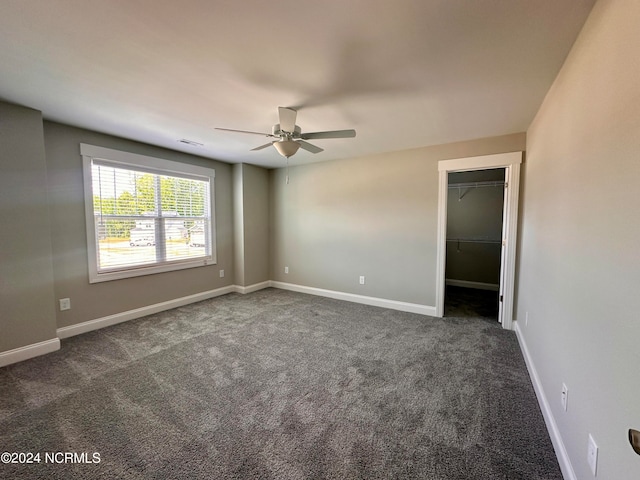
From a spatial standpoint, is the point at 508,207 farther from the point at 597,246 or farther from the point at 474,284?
the point at 474,284

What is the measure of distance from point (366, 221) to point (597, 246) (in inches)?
125

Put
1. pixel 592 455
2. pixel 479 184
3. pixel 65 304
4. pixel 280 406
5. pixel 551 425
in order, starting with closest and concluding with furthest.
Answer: pixel 592 455, pixel 551 425, pixel 280 406, pixel 65 304, pixel 479 184

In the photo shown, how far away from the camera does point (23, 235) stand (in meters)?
2.59

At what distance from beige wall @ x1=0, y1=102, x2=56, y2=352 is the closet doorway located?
5.65m

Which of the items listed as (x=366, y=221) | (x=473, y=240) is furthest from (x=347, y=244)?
(x=473, y=240)

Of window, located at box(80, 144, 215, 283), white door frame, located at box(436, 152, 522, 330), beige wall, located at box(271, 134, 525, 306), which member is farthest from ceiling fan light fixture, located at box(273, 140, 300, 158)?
window, located at box(80, 144, 215, 283)

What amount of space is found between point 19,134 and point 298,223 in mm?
3617

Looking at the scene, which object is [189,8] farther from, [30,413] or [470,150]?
[470,150]

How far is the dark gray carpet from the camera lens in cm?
149

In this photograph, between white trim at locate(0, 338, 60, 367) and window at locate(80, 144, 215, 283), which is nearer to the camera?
white trim at locate(0, 338, 60, 367)

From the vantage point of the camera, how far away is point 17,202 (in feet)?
8.36

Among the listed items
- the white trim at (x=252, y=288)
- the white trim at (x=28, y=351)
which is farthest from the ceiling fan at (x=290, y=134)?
the white trim at (x=252, y=288)

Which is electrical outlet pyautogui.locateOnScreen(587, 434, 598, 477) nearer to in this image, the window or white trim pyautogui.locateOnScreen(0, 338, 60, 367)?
white trim pyautogui.locateOnScreen(0, 338, 60, 367)

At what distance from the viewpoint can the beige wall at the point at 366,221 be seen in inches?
149
